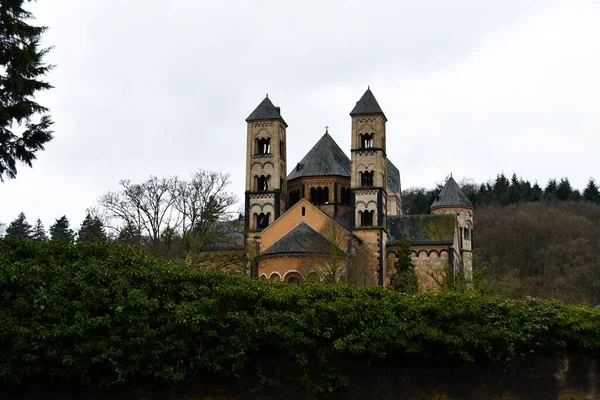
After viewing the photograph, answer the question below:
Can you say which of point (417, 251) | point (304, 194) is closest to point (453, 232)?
point (417, 251)

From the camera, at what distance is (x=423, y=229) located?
59719 millimetres

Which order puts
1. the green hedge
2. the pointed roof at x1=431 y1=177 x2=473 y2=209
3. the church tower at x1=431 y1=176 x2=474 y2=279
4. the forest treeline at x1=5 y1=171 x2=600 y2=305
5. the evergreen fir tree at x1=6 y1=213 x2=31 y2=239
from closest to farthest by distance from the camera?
1. the green hedge
2. the forest treeline at x1=5 y1=171 x2=600 y2=305
3. the church tower at x1=431 y1=176 x2=474 y2=279
4. the pointed roof at x1=431 y1=177 x2=473 y2=209
5. the evergreen fir tree at x1=6 y1=213 x2=31 y2=239

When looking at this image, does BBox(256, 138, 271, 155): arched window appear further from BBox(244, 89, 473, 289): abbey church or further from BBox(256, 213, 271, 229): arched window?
BBox(256, 213, 271, 229): arched window

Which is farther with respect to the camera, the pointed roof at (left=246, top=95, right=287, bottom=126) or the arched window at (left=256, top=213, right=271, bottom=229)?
the pointed roof at (left=246, top=95, right=287, bottom=126)

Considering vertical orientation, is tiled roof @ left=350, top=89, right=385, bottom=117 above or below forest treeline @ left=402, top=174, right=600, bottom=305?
above

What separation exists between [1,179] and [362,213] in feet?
127

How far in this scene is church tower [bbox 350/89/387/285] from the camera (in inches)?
2194

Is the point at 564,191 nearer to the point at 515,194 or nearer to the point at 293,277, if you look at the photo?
the point at 515,194

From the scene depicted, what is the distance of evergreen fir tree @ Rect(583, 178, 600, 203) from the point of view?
353ft

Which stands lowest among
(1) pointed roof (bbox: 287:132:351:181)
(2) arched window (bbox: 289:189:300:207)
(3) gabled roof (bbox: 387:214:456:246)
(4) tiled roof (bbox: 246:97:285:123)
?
(3) gabled roof (bbox: 387:214:456:246)

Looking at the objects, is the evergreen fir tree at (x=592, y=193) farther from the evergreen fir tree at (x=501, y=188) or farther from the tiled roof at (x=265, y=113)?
the tiled roof at (x=265, y=113)

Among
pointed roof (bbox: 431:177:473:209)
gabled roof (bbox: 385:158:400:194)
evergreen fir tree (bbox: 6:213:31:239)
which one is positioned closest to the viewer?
pointed roof (bbox: 431:177:473:209)

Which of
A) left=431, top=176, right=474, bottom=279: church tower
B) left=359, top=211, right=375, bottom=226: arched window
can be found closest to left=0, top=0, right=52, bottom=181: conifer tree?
left=359, top=211, right=375, bottom=226: arched window

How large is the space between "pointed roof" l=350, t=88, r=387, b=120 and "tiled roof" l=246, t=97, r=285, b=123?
6.12m
